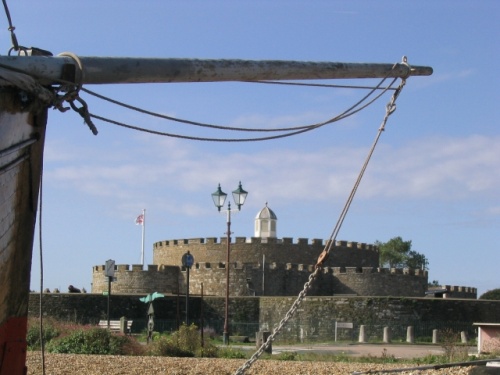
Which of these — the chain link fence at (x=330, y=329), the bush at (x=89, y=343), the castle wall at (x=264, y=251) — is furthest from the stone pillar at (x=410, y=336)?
the castle wall at (x=264, y=251)

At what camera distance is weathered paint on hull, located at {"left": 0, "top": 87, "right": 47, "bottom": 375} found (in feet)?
17.1

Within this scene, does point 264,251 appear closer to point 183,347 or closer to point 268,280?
point 268,280

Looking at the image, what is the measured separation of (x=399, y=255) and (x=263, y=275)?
137ft

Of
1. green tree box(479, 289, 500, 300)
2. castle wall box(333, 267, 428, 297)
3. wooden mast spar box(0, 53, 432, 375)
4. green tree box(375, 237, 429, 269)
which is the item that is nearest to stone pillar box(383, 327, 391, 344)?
castle wall box(333, 267, 428, 297)

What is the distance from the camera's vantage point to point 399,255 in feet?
270

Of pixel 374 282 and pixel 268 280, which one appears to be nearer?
pixel 268 280

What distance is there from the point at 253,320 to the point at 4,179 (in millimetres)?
32777

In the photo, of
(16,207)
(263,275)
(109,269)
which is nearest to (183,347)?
(109,269)

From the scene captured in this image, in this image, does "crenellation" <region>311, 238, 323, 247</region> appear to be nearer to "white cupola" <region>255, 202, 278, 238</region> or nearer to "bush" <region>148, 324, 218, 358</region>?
"white cupola" <region>255, 202, 278, 238</region>

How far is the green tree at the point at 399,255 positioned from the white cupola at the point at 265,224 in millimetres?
33174

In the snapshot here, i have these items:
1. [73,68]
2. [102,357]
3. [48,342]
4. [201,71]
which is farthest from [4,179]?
[48,342]

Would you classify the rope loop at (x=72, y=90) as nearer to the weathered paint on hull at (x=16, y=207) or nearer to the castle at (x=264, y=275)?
the weathered paint on hull at (x=16, y=207)

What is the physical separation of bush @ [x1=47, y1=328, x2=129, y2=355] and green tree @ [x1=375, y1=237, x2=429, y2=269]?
65.4 meters

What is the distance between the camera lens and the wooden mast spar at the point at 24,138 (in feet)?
17.1
